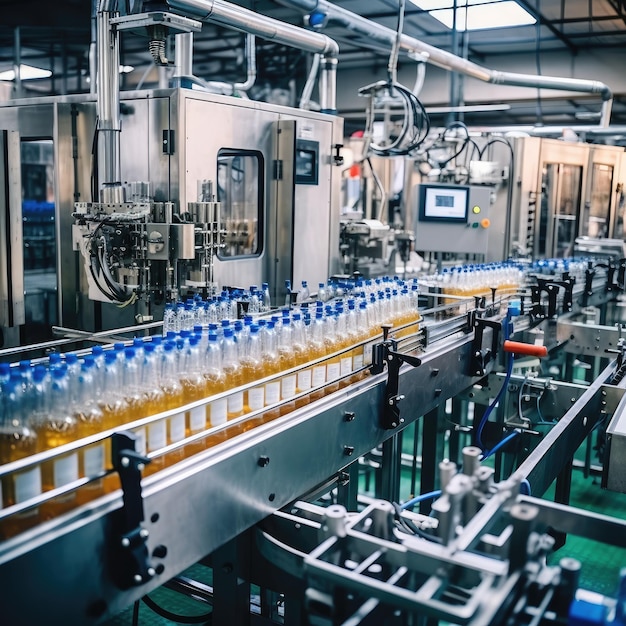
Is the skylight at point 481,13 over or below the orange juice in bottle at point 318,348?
over

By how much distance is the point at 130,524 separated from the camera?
110 centimetres

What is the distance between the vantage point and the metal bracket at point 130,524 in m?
1.07

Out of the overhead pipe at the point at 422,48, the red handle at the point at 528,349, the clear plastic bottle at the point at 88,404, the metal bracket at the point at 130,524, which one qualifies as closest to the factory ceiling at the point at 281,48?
the overhead pipe at the point at 422,48

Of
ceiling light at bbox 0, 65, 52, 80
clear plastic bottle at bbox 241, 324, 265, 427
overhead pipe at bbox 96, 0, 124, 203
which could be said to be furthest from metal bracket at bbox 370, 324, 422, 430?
ceiling light at bbox 0, 65, 52, 80

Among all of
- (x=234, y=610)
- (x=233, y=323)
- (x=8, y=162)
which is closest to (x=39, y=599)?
(x=234, y=610)

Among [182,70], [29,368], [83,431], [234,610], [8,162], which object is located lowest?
[234,610]

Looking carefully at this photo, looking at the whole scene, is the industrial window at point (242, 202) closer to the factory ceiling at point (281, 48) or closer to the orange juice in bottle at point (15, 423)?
the factory ceiling at point (281, 48)

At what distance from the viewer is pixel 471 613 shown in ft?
2.76

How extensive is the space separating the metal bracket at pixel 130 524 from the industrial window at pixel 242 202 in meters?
2.19

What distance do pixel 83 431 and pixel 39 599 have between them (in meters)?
0.35

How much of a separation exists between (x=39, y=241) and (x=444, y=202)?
3.74 metres

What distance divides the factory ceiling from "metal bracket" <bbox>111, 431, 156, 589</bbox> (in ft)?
15.3

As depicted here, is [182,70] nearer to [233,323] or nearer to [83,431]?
[233,323]

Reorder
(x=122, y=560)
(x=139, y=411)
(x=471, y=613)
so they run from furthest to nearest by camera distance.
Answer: (x=139, y=411) → (x=122, y=560) → (x=471, y=613)
